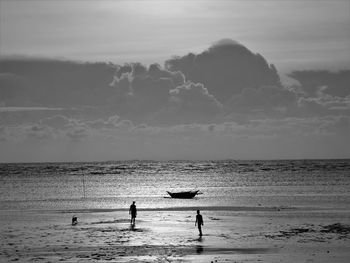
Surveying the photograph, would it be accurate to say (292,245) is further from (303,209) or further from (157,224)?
(303,209)

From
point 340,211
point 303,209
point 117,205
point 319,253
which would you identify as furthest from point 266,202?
point 319,253

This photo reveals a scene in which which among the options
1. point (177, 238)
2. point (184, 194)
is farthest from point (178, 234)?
point (184, 194)

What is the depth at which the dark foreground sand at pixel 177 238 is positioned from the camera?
29184 mm

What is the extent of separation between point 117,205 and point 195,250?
35.7 m

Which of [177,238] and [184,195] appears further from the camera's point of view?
[184,195]

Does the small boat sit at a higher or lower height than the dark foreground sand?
lower

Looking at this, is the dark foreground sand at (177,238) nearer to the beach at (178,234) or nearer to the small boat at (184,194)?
the beach at (178,234)

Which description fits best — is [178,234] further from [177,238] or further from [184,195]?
Result: [184,195]

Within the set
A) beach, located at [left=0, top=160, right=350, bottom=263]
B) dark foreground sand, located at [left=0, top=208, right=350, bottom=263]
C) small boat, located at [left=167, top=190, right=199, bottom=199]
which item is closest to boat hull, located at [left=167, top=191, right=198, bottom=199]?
small boat, located at [left=167, top=190, right=199, bottom=199]

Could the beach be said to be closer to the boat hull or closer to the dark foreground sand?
the dark foreground sand

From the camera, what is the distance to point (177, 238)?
35.5 meters

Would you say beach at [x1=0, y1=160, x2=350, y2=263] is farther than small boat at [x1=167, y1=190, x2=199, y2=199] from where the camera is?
No

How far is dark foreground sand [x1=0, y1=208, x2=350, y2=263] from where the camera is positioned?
29184mm

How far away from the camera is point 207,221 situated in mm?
45500
